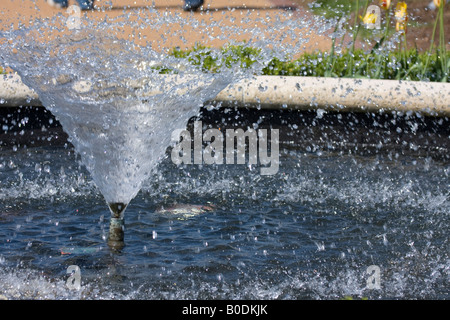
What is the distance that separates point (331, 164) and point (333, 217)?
120 centimetres

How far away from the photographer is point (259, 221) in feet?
12.2

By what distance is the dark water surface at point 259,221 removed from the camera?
9.21ft

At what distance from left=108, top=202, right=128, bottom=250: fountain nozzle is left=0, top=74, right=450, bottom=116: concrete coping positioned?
1.91 m

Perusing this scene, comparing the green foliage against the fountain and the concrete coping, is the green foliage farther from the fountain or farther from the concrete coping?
the concrete coping

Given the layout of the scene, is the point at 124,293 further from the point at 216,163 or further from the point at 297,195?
the point at 216,163

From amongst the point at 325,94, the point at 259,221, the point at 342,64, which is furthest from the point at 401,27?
the point at 259,221

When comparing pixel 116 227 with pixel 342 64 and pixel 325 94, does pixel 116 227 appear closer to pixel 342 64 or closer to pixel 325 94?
pixel 325 94

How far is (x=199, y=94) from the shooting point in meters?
3.83

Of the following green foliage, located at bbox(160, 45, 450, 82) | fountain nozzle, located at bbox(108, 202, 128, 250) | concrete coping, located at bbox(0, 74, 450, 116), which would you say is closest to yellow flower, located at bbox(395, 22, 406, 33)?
green foliage, located at bbox(160, 45, 450, 82)

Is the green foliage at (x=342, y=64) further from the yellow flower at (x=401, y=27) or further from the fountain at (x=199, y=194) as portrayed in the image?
the fountain at (x=199, y=194)

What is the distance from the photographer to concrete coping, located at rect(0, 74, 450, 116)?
480 cm

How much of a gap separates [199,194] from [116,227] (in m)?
1.06

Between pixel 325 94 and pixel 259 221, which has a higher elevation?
pixel 325 94
